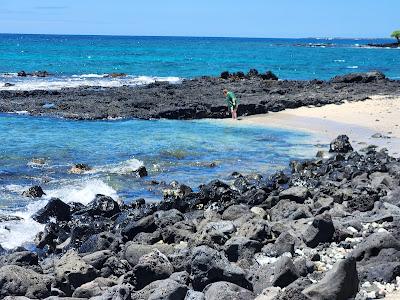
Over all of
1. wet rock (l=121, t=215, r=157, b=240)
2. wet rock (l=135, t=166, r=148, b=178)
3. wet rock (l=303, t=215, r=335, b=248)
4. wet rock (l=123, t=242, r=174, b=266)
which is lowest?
wet rock (l=135, t=166, r=148, b=178)

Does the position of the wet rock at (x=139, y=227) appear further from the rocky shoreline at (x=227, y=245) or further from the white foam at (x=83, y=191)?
the white foam at (x=83, y=191)

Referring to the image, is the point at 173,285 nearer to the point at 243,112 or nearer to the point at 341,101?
the point at 243,112

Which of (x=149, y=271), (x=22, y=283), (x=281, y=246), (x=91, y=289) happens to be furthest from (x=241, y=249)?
(x=22, y=283)

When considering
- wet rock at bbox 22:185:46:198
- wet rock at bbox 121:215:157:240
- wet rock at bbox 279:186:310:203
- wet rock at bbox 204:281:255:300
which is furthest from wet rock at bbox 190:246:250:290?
wet rock at bbox 22:185:46:198

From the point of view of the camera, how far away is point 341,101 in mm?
34031

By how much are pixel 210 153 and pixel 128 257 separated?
39.8ft

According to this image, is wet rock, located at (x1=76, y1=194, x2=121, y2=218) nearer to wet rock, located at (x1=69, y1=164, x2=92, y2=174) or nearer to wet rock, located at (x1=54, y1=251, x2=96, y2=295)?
wet rock, located at (x1=69, y1=164, x2=92, y2=174)

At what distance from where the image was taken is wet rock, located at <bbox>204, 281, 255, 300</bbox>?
24.2ft

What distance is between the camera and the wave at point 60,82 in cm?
4319

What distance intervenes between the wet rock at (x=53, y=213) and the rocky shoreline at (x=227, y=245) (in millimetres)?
23

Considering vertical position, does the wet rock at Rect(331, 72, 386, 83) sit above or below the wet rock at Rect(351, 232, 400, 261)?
below

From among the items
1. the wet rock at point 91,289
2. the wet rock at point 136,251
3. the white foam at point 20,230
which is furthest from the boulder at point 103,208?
the wet rock at point 91,289

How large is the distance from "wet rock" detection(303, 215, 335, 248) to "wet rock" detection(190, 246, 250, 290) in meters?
2.14

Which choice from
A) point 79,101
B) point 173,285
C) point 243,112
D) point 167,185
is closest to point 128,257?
point 173,285
